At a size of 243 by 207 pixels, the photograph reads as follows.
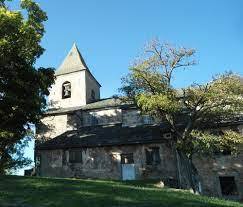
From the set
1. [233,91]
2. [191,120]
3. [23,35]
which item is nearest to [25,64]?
[23,35]

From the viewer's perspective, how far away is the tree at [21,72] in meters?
22.9

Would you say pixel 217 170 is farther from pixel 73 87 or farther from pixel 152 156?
pixel 73 87

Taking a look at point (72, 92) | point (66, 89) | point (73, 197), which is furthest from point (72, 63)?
point (73, 197)

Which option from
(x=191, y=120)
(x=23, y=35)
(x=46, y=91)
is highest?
(x=23, y=35)

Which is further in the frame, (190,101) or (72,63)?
(72,63)

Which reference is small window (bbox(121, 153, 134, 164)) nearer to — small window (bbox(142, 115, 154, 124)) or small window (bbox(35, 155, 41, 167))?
small window (bbox(142, 115, 154, 124))

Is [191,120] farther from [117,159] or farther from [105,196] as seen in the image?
[105,196]

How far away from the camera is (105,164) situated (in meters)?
29.8

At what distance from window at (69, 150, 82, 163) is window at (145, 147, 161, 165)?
6870 mm

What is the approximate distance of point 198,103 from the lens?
23.8 meters

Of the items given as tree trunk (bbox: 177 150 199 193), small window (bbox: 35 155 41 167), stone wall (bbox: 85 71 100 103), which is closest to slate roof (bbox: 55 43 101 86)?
stone wall (bbox: 85 71 100 103)

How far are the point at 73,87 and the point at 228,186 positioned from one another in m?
22.7

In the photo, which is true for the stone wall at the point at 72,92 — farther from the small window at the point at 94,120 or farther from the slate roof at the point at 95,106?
the small window at the point at 94,120

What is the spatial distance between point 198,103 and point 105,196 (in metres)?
12.4
